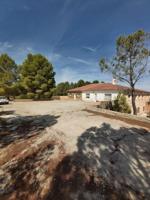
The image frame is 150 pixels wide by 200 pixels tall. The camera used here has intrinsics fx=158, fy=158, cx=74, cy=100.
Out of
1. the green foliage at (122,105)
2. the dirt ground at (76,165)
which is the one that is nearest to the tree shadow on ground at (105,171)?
the dirt ground at (76,165)

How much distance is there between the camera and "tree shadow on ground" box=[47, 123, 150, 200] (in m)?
3.96

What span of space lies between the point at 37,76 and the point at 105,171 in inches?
1174

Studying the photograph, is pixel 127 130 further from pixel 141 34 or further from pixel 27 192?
pixel 141 34

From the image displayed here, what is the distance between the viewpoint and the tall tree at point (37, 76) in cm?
3291

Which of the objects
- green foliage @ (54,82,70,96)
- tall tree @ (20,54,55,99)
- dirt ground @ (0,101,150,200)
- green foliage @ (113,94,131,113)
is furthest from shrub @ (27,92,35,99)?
green foliage @ (54,82,70,96)

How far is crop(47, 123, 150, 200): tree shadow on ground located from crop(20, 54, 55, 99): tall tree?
89.0 feet

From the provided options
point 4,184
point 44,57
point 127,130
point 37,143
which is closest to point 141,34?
point 127,130

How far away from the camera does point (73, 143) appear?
7027 millimetres

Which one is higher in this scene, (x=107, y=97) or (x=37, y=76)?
(x=37, y=76)

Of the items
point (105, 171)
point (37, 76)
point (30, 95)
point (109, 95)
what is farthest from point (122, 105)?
point (30, 95)

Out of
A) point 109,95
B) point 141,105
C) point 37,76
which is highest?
point 37,76

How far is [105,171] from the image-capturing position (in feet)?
16.0

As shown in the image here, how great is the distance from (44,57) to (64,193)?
107 feet

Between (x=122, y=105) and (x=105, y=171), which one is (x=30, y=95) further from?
(x=105, y=171)
